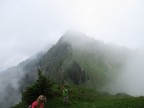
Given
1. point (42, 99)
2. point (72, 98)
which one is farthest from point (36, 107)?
point (72, 98)

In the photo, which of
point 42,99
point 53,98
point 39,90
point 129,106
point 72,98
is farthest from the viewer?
point 72,98

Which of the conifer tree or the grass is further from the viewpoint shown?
the conifer tree

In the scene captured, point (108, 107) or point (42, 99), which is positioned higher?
point (42, 99)

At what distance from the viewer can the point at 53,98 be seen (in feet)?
192

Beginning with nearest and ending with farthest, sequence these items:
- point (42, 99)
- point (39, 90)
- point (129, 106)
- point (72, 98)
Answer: point (42, 99) < point (129, 106) < point (39, 90) < point (72, 98)

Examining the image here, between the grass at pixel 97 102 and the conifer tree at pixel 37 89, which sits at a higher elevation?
the conifer tree at pixel 37 89

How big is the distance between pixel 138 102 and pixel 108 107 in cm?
447

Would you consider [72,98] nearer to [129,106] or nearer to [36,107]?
[129,106]

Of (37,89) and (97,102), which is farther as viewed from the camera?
(97,102)

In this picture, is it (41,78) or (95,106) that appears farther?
(41,78)

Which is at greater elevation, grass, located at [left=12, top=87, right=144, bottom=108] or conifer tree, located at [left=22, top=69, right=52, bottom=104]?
conifer tree, located at [left=22, top=69, right=52, bottom=104]

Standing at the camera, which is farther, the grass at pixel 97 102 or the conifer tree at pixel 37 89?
the conifer tree at pixel 37 89

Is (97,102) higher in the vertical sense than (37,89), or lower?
lower

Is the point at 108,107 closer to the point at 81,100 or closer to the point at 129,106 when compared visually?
the point at 129,106
